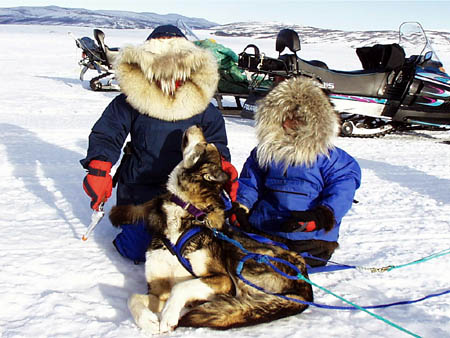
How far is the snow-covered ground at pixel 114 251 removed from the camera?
78.8 inches

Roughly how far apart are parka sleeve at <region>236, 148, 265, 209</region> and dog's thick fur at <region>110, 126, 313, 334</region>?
1.26ft

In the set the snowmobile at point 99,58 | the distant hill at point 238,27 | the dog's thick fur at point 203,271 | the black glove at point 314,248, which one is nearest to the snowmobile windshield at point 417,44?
the snowmobile at point 99,58

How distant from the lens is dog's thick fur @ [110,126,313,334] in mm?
1912

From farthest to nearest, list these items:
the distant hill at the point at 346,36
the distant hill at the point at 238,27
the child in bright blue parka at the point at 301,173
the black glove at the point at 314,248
Result: the distant hill at the point at 238,27
the distant hill at the point at 346,36
the black glove at the point at 314,248
the child in bright blue parka at the point at 301,173

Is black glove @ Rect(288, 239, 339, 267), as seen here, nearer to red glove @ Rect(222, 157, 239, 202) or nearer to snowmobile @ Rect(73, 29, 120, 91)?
red glove @ Rect(222, 157, 239, 202)

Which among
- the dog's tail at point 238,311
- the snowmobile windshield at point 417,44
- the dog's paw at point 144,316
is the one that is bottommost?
the dog's paw at point 144,316

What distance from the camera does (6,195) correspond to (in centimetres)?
359

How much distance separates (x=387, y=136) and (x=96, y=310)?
657cm

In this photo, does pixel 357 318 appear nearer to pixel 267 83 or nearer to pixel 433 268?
pixel 433 268

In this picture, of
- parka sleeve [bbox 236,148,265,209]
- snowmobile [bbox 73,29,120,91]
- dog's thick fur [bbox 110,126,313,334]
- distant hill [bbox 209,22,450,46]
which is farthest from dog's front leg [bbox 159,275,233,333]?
distant hill [bbox 209,22,450,46]

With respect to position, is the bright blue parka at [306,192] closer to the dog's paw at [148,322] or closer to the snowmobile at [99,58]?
the dog's paw at [148,322]

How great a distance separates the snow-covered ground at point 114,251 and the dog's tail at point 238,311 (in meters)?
0.06

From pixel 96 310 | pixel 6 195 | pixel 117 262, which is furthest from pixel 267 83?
pixel 96 310

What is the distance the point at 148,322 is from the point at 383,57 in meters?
6.54
